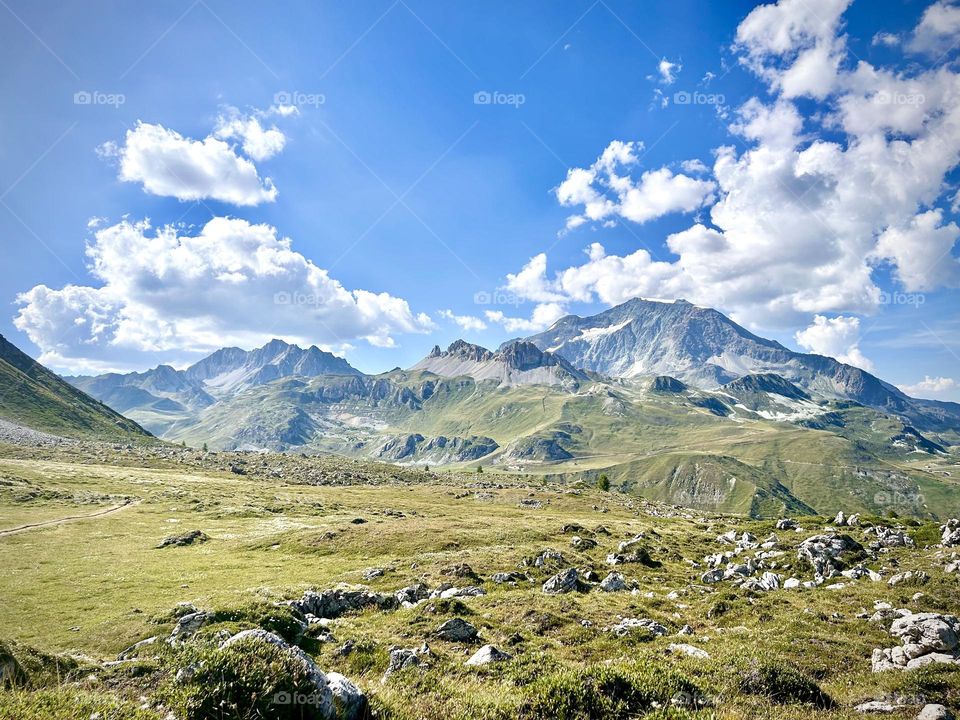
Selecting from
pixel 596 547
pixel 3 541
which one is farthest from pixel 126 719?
pixel 3 541

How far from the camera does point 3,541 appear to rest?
2137 inches

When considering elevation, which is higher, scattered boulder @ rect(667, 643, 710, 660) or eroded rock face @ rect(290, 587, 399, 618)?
scattered boulder @ rect(667, 643, 710, 660)

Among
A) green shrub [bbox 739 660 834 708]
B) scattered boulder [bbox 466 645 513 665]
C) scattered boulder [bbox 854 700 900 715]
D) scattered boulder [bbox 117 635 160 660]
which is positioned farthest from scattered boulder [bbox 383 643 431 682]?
scattered boulder [bbox 854 700 900 715]

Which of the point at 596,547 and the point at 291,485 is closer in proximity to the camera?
the point at 596,547

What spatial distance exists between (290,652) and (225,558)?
4991 cm

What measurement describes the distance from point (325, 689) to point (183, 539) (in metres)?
62.3

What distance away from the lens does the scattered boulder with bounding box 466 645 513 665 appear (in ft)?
61.1

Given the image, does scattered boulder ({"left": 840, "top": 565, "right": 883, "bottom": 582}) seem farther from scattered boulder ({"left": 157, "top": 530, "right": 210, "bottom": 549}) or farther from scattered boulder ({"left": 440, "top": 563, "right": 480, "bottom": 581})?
scattered boulder ({"left": 157, "top": 530, "right": 210, "bottom": 549})

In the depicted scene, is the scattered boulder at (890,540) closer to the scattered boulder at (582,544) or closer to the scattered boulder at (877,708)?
the scattered boulder at (582,544)

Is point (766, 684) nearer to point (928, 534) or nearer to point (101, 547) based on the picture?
point (928, 534)

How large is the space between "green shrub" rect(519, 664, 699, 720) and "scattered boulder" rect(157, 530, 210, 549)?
63110 mm

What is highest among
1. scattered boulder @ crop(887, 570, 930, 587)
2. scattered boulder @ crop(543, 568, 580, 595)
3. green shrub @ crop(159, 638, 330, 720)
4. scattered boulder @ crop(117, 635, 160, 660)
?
scattered boulder @ crop(887, 570, 930, 587)

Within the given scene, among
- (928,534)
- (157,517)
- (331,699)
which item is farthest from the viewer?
(157,517)

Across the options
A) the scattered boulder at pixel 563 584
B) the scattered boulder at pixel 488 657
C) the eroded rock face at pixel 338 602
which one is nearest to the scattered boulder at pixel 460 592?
the eroded rock face at pixel 338 602
